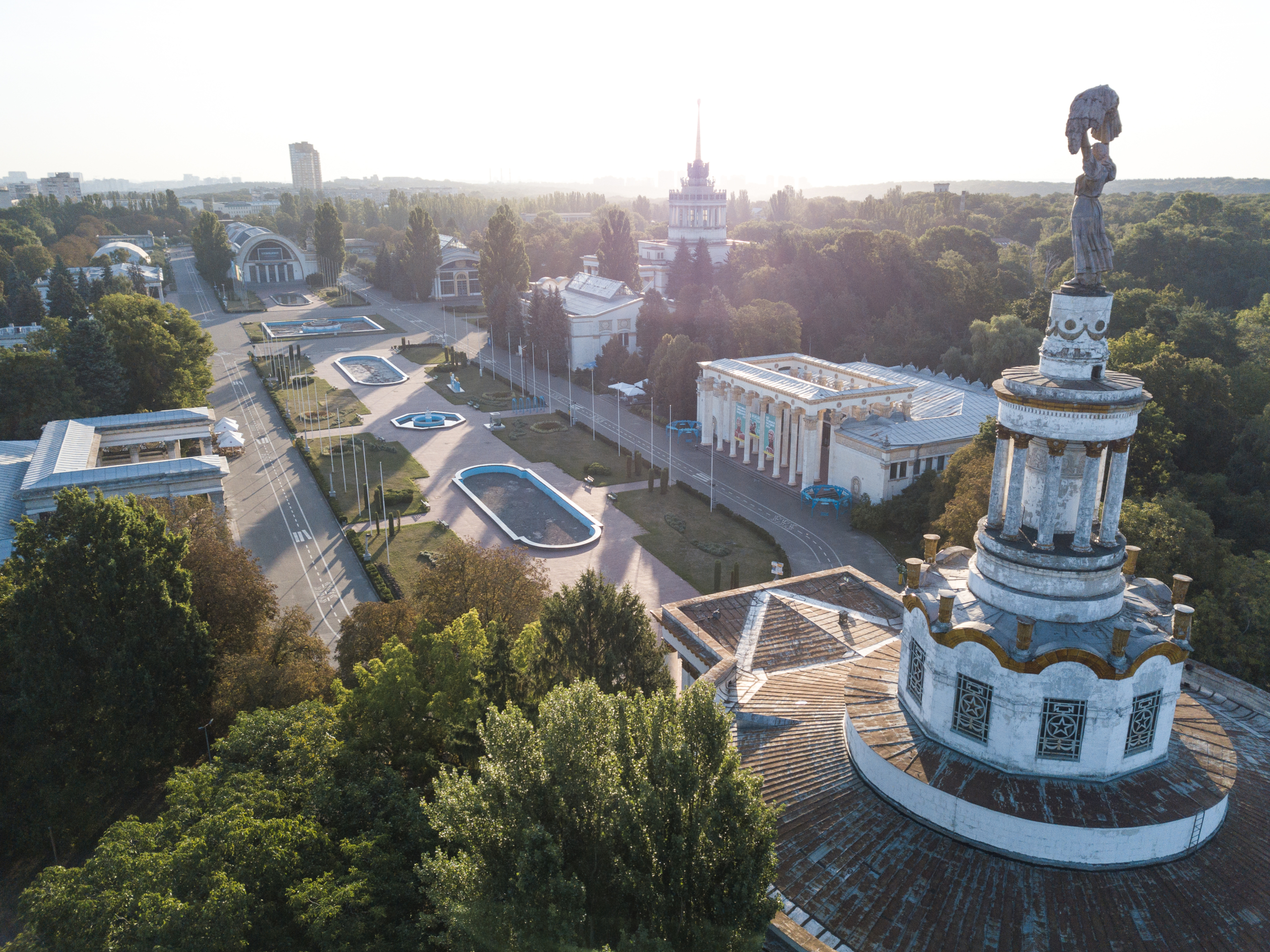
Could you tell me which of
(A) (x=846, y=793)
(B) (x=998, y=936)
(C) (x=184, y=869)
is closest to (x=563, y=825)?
(A) (x=846, y=793)

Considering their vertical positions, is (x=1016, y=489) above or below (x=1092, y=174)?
below

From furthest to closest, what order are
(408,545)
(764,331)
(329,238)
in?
(329,238), (764,331), (408,545)

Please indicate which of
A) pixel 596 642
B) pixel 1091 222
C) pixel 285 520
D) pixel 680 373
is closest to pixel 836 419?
pixel 680 373

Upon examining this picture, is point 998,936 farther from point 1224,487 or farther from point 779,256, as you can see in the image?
Answer: point 779,256

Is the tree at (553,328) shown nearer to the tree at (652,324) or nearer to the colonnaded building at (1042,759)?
the tree at (652,324)

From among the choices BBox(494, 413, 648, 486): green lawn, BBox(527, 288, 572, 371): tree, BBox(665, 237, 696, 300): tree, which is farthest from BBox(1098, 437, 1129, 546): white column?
BBox(665, 237, 696, 300): tree

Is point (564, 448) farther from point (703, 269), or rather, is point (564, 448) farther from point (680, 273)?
point (680, 273)

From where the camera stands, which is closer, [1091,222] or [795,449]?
[1091,222]
